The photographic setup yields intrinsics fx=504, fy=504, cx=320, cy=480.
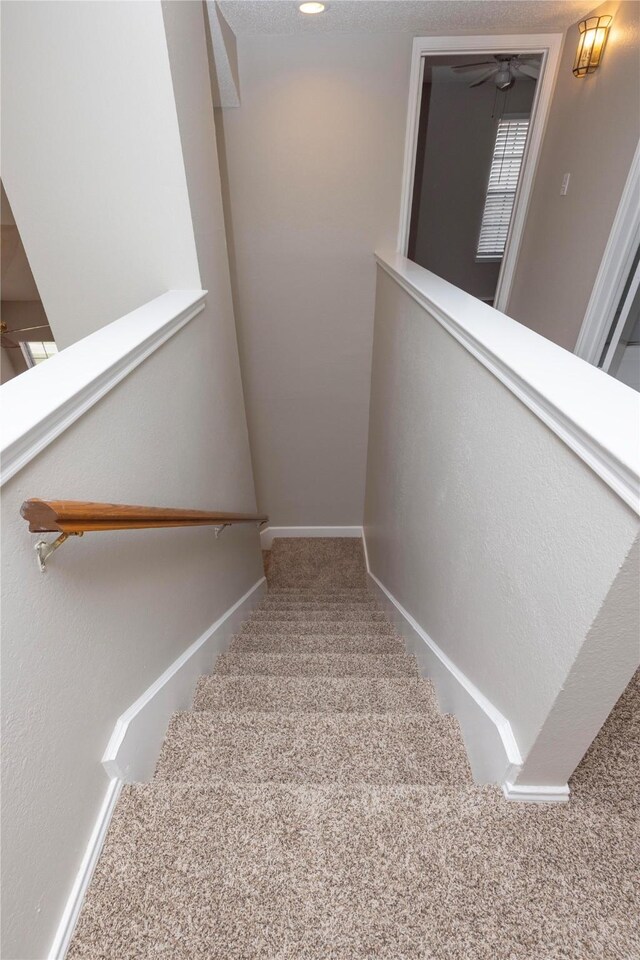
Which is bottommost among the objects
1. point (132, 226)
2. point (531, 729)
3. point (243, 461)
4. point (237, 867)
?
point (243, 461)

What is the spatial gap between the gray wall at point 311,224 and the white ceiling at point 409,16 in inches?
5.1

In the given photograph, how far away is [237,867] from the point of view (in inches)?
43.4

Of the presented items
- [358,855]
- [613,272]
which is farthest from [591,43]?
[358,855]

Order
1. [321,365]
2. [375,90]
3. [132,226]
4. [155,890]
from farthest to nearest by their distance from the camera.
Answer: [321,365] < [375,90] < [132,226] < [155,890]

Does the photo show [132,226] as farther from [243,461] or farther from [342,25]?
[342,25]

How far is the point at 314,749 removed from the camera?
1496 millimetres

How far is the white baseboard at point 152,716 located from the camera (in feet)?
4.21

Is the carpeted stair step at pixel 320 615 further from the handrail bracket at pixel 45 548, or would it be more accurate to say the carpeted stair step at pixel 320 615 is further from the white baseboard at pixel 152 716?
the handrail bracket at pixel 45 548

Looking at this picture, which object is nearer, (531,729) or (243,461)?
(531,729)

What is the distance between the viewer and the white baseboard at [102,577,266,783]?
4.21 ft

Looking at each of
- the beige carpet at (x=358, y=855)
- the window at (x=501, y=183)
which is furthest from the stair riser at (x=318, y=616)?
the window at (x=501, y=183)

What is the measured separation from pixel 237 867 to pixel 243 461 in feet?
6.93

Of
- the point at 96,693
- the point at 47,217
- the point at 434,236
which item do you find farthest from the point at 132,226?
the point at 434,236

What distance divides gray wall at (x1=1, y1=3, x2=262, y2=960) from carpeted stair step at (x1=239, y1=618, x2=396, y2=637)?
319mm
